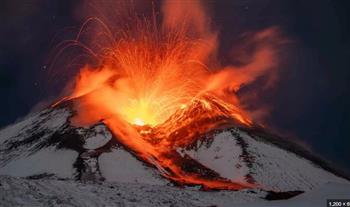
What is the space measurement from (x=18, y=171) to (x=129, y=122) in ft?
110

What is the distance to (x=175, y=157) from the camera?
90938 millimetres

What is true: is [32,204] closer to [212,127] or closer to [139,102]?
[212,127]

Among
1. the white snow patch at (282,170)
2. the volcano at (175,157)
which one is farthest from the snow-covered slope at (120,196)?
the white snow patch at (282,170)

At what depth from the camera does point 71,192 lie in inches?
1220

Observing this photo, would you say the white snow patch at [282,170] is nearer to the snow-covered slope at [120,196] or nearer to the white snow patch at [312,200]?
the snow-covered slope at [120,196]

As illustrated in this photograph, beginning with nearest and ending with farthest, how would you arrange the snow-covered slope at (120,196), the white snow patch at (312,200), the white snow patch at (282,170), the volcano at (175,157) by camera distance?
the white snow patch at (312,200) < the snow-covered slope at (120,196) < the volcano at (175,157) < the white snow patch at (282,170)

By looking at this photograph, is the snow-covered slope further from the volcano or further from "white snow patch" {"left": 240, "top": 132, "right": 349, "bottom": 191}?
"white snow patch" {"left": 240, "top": 132, "right": 349, "bottom": 191}

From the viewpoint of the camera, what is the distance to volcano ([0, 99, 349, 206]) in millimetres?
75500

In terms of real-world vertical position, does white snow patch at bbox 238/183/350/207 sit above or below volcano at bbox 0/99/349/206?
below

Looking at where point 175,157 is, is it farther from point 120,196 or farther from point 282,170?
point 120,196

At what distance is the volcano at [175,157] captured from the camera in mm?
75500

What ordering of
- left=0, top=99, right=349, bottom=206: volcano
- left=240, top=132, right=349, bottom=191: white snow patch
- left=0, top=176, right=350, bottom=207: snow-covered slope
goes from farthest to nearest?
left=240, top=132, right=349, bottom=191: white snow patch → left=0, top=99, right=349, bottom=206: volcano → left=0, top=176, right=350, bottom=207: snow-covered slope

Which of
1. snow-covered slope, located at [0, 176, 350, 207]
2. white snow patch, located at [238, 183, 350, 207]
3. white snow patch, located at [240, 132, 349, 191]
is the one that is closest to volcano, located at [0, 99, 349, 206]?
white snow patch, located at [240, 132, 349, 191]

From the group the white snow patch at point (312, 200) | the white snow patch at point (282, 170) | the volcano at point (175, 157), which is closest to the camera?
the white snow patch at point (312, 200)
